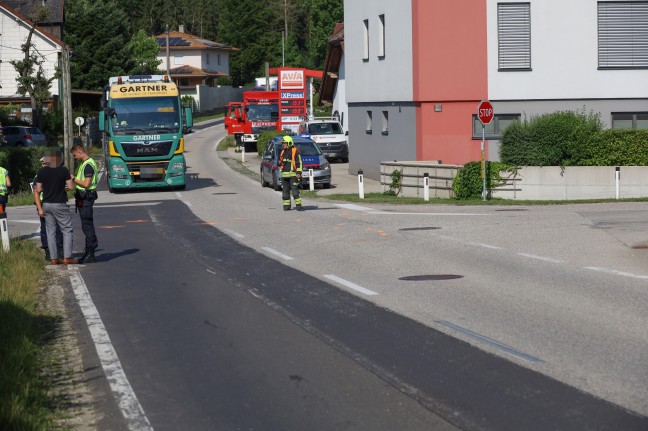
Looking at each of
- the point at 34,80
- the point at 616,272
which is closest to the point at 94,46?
the point at 34,80

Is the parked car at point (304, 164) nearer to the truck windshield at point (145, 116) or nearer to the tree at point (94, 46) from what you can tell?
the truck windshield at point (145, 116)

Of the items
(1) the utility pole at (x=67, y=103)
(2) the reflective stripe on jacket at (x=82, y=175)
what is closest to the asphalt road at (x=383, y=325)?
(2) the reflective stripe on jacket at (x=82, y=175)

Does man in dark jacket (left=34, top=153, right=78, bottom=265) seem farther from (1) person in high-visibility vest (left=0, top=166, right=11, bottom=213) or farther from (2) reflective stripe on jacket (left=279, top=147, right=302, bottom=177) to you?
(2) reflective stripe on jacket (left=279, top=147, right=302, bottom=177)

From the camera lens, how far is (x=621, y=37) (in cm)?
3491

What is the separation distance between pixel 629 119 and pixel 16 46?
49.9 metres

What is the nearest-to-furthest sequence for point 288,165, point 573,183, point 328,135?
point 288,165 < point 573,183 < point 328,135

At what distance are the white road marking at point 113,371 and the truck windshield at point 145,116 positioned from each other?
20.9m

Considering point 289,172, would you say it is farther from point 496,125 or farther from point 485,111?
point 496,125

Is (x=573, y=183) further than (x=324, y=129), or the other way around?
(x=324, y=129)

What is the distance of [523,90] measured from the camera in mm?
34938

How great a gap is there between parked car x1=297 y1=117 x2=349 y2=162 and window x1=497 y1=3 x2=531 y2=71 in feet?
56.9

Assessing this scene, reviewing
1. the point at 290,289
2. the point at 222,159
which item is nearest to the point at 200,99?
the point at 222,159

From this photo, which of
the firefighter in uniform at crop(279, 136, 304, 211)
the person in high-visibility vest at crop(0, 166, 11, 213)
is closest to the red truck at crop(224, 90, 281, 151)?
the firefighter in uniform at crop(279, 136, 304, 211)

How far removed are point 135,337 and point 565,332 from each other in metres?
4.11
